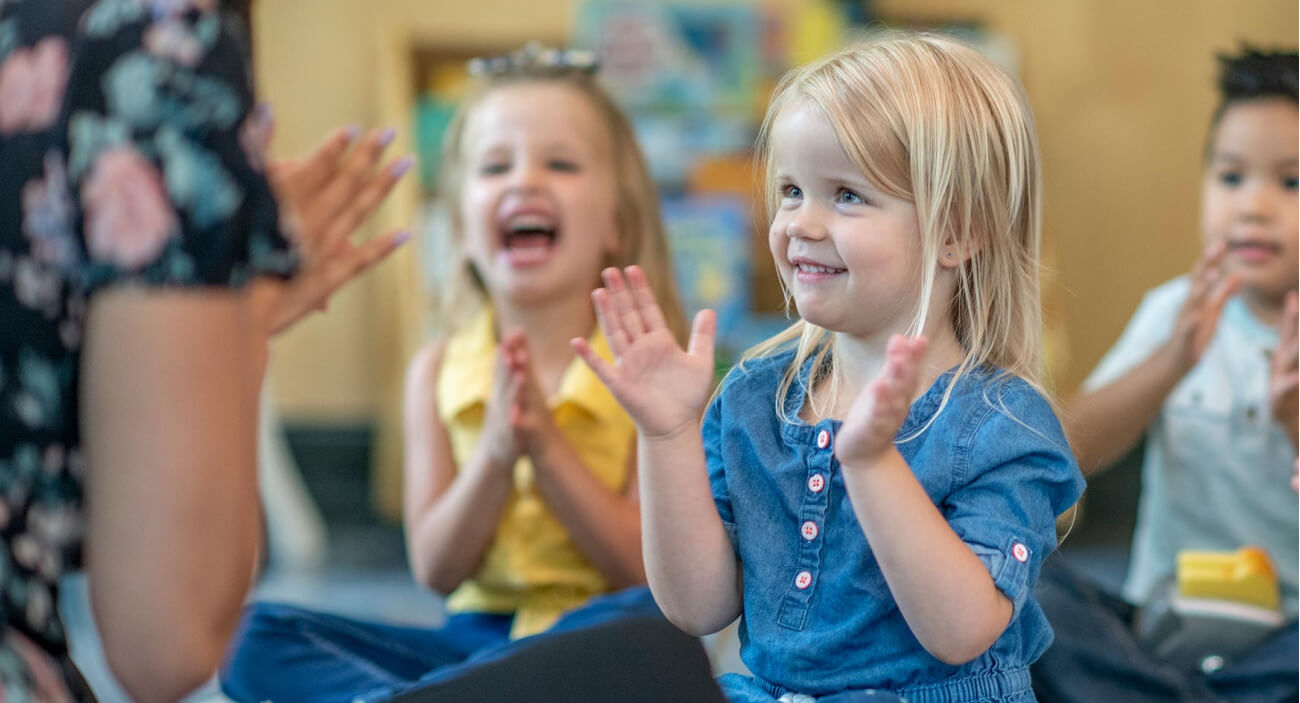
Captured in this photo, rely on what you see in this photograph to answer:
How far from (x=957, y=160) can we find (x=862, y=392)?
0.58 ft

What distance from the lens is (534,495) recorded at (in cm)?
134

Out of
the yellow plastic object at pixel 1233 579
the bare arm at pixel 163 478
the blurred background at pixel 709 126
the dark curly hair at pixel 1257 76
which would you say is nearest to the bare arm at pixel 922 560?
the bare arm at pixel 163 478

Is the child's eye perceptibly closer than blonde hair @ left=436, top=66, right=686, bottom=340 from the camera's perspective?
Yes

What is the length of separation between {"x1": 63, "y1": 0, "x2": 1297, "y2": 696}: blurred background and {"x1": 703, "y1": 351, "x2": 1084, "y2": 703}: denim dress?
2105mm

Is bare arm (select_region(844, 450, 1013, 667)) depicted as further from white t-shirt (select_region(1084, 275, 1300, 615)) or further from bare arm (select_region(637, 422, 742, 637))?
white t-shirt (select_region(1084, 275, 1300, 615))

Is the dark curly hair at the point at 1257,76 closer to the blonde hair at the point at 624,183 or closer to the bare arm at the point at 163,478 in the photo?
the blonde hair at the point at 624,183

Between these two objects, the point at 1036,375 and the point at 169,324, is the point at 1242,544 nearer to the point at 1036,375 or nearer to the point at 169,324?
the point at 1036,375

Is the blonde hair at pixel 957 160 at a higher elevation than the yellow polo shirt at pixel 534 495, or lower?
higher

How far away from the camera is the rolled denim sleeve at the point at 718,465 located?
915 mm

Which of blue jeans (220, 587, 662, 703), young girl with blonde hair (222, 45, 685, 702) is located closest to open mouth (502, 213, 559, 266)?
young girl with blonde hair (222, 45, 685, 702)

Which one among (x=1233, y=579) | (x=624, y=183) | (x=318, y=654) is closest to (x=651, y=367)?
(x=318, y=654)

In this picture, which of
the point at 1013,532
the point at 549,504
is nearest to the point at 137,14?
the point at 1013,532

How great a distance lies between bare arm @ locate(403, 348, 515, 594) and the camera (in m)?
1.26

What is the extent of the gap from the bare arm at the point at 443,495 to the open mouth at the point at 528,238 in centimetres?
18
